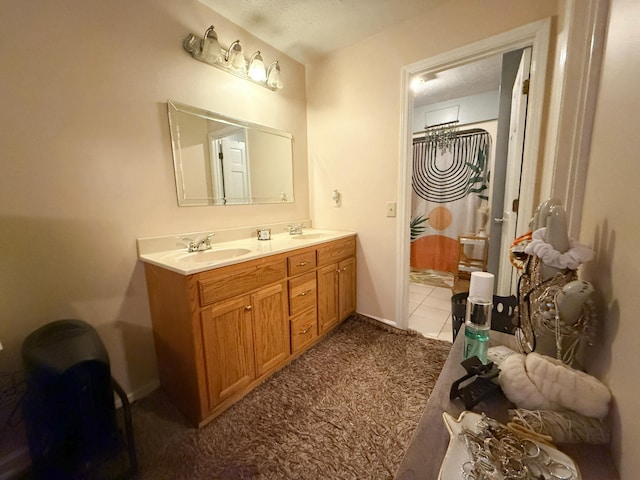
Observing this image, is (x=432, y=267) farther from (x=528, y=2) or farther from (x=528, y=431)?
(x=528, y=431)

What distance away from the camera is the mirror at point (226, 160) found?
1558 mm

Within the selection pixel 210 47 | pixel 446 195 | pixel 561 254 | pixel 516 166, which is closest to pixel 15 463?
pixel 561 254

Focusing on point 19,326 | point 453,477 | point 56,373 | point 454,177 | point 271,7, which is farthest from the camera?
point 454,177

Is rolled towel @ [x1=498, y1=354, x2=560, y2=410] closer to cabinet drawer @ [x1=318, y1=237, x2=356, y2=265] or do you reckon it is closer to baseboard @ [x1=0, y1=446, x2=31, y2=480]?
cabinet drawer @ [x1=318, y1=237, x2=356, y2=265]

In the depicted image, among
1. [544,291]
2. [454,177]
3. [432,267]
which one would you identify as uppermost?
[454,177]

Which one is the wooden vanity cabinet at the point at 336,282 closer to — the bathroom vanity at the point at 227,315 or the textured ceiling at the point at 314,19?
the bathroom vanity at the point at 227,315

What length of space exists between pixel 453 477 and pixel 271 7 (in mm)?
2262

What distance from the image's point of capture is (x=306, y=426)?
1.26 metres

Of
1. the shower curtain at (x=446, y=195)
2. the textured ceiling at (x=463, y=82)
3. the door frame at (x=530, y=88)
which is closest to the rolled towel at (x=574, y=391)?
the door frame at (x=530, y=88)

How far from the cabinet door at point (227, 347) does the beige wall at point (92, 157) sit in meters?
0.52

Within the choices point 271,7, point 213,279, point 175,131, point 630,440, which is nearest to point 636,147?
point 630,440

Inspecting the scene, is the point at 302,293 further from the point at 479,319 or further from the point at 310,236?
the point at 479,319

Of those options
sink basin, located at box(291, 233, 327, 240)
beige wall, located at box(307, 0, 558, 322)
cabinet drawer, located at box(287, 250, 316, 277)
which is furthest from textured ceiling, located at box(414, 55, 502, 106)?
cabinet drawer, located at box(287, 250, 316, 277)

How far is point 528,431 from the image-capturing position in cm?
41
